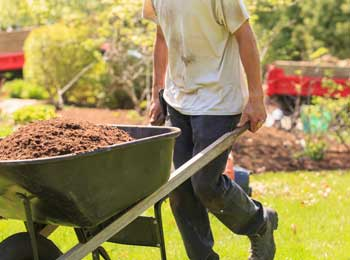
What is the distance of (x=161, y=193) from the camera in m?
3.05

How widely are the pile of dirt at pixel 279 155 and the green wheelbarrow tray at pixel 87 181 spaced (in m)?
A: 4.60

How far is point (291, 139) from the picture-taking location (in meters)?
8.55

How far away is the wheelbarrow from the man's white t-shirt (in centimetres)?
34

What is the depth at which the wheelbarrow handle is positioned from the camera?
2.82 metres

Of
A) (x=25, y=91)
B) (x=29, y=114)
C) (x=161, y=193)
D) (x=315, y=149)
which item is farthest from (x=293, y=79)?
(x=161, y=193)

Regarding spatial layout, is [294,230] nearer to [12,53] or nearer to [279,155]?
[279,155]

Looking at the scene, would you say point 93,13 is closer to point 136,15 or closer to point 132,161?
point 136,15

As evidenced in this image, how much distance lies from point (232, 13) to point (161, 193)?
874mm

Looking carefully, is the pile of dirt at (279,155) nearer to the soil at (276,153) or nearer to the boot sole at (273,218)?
the soil at (276,153)

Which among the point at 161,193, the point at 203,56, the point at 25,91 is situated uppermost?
the point at 203,56

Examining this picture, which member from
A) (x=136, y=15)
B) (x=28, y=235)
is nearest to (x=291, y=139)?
(x=136, y=15)

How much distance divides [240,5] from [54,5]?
21.7 feet

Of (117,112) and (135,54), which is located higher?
(135,54)

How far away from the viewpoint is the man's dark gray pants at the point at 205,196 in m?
3.49
